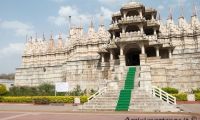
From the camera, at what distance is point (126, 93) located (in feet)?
62.4

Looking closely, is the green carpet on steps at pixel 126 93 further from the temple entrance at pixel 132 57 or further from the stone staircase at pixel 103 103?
the temple entrance at pixel 132 57

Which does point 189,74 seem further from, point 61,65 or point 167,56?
point 61,65

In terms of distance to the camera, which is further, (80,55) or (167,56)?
(80,55)

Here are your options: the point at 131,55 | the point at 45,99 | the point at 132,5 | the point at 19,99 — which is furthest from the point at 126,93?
the point at 132,5

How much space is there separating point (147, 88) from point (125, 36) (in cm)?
957

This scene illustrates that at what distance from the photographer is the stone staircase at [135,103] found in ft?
53.7

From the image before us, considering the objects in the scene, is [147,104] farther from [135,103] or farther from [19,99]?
[19,99]

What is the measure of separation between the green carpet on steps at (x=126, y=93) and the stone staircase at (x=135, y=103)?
1.08 ft

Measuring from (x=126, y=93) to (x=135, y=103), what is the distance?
6.17 ft

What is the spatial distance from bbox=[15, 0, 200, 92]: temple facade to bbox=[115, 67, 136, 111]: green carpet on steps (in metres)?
0.99

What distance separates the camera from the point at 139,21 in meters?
28.6

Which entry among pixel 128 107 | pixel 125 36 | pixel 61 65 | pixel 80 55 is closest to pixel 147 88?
pixel 128 107

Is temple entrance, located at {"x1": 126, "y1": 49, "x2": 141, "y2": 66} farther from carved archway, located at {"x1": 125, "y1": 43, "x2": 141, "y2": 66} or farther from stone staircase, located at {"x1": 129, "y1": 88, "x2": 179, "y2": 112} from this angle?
stone staircase, located at {"x1": 129, "y1": 88, "x2": 179, "y2": 112}

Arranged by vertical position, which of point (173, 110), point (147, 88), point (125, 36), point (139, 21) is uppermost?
point (139, 21)
